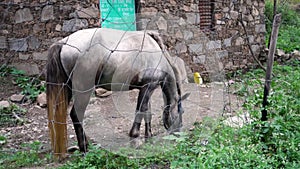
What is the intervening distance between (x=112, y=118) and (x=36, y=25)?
2132 millimetres

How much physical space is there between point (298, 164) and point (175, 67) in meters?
1.44

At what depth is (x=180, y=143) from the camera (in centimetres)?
297

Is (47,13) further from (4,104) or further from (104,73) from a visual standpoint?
(104,73)

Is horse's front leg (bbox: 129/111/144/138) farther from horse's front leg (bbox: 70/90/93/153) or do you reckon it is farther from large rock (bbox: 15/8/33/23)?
large rock (bbox: 15/8/33/23)

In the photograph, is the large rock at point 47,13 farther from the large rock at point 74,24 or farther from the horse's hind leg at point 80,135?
the horse's hind leg at point 80,135

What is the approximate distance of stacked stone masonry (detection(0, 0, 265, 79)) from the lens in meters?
5.23

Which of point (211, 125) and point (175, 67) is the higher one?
point (175, 67)

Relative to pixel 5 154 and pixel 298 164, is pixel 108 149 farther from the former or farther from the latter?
pixel 298 164

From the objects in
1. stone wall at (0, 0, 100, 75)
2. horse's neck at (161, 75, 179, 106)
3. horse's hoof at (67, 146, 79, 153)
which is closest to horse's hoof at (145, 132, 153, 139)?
horse's neck at (161, 75, 179, 106)

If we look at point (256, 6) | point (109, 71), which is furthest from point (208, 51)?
point (109, 71)

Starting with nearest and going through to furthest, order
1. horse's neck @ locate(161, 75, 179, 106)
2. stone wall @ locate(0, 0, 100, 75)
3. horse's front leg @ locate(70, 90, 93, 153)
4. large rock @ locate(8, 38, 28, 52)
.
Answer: horse's front leg @ locate(70, 90, 93, 153) < horse's neck @ locate(161, 75, 179, 106) < stone wall @ locate(0, 0, 100, 75) < large rock @ locate(8, 38, 28, 52)

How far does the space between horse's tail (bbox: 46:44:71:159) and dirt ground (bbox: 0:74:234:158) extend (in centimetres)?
41

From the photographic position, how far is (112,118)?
4.39 meters

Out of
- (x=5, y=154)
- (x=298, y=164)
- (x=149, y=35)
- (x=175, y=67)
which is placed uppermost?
(x=149, y=35)
